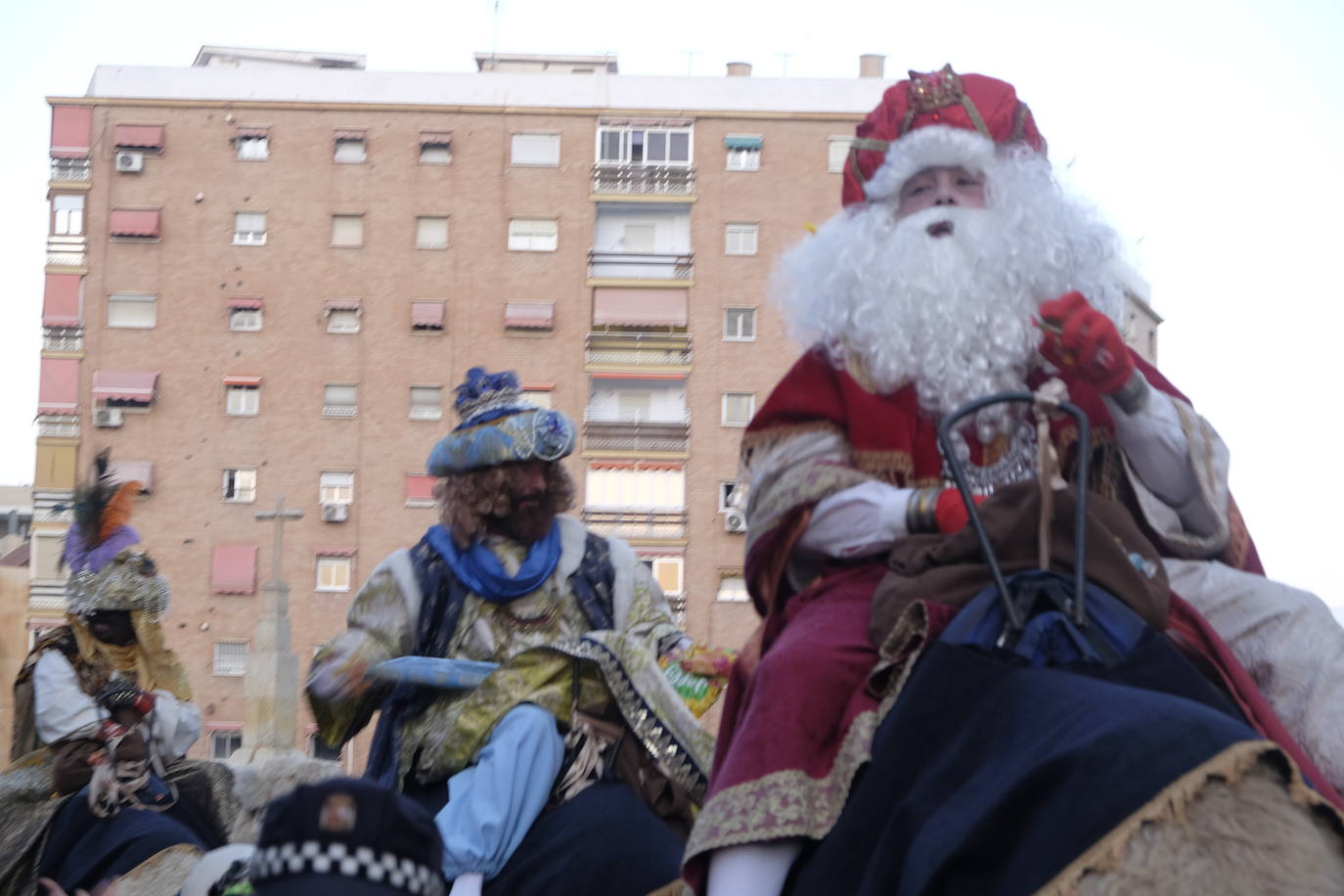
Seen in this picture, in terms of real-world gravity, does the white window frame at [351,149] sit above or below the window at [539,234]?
above

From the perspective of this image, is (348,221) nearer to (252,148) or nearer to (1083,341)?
(252,148)

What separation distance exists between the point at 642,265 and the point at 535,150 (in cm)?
496

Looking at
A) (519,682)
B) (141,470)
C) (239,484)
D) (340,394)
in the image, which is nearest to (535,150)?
(340,394)

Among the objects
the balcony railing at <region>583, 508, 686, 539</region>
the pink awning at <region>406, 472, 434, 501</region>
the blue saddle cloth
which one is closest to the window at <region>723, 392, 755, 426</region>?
the balcony railing at <region>583, 508, 686, 539</region>

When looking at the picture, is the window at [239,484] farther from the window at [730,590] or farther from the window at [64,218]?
the window at [730,590]

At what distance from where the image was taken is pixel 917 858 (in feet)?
10.8

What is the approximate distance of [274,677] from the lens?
4509cm

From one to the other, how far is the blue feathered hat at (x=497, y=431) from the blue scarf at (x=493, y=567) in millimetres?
309

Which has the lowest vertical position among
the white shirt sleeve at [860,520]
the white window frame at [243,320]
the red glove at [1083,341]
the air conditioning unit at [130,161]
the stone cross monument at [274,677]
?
the stone cross monument at [274,677]

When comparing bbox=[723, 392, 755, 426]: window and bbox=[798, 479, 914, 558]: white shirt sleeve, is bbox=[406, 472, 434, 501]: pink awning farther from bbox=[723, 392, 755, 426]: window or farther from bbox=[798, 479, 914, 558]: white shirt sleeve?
bbox=[798, 479, 914, 558]: white shirt sleeve

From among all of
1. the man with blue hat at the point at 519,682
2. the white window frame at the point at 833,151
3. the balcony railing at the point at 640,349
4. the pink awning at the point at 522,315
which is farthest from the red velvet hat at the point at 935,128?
the white window frame at the point at 833,151

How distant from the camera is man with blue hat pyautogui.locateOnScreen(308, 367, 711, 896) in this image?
5766 mm

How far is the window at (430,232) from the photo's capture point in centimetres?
5647

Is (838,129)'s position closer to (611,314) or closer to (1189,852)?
(611,314)
